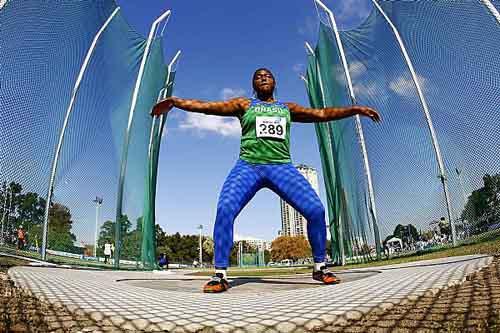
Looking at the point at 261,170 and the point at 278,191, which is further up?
the point at 261,170

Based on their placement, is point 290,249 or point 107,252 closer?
point 107,252

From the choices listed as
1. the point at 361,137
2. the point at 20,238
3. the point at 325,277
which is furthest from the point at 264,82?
the point at 361,137

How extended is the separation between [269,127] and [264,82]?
2.02 feet

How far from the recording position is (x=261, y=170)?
12.7ft

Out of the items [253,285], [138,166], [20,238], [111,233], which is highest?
[138,166]

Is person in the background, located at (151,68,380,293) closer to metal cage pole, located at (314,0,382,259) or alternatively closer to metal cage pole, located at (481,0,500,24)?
metal cage pole, located at (481,0,500,24)

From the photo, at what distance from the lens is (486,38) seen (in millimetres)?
5809

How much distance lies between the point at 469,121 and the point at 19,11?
731cm

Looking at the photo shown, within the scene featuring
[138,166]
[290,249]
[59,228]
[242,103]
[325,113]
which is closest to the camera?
[242,103]

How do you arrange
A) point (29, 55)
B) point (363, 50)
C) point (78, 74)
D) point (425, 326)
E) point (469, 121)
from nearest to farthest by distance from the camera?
point (425, 326) → point (29, 55) → point (469, 121) → point (78, 74) → point (363, 50)

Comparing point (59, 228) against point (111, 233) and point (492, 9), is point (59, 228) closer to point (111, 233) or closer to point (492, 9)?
point (111, 233)

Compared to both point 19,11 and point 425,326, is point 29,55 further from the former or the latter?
point 425,326

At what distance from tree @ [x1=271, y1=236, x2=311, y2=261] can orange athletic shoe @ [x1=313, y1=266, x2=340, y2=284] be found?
63.6m

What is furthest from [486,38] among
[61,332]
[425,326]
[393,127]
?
[61,332]
